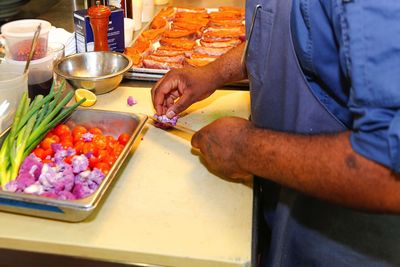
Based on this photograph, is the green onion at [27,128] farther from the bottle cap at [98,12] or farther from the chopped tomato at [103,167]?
the bottle cap at [98,12]

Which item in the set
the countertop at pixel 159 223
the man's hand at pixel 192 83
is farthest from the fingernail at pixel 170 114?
the countertop at pixel 159 223

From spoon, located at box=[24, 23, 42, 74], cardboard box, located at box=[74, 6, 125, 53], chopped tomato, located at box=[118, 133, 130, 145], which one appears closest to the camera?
chopped tomato, located at box=[118, 133, 130, 145]

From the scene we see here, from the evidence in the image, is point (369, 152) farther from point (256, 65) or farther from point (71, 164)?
point (71, 164)

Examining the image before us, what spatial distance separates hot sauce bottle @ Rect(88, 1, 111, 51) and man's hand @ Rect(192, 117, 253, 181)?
2.02 ft

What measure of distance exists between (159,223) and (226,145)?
0.65ft

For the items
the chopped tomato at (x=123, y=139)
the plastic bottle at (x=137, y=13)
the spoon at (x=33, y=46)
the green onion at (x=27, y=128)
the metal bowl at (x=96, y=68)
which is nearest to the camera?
the green onion at (x=27, y=128)

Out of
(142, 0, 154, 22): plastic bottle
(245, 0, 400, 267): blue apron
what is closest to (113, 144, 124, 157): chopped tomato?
(245, 0, 400, 267): blue apron

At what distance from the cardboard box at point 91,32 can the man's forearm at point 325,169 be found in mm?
806

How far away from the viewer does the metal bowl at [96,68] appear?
1316 mm

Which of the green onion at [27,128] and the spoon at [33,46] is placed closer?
the green onion at [27,128]

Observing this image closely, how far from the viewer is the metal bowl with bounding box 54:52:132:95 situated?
1.32 m

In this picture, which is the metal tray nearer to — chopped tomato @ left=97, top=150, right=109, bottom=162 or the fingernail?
chopped tomato @ left=97, top=150, right=109, bottom=162

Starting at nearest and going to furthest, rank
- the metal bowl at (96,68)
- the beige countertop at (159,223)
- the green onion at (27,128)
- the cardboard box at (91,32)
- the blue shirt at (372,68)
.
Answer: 1. the blue shirt at (372,68)
2. the beige countertop at (159,223)
3. the green onion at (27,128)
4. the metal bowl at (96,68)
5. the cardboard box at (91,32)

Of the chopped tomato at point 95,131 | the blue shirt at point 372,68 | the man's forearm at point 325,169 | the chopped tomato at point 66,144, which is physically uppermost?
the blue shirt at point 372,68
